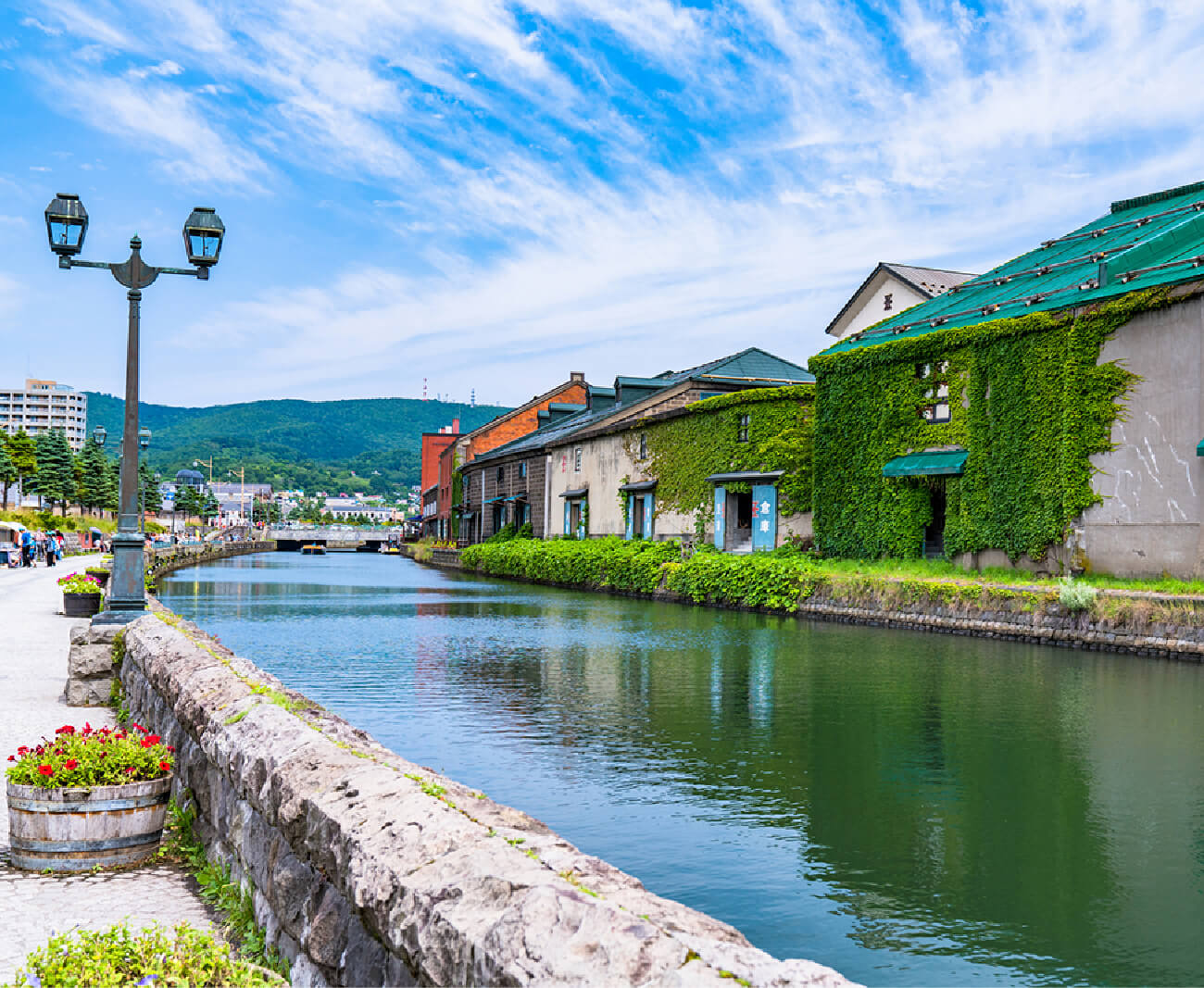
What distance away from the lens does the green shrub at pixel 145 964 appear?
3.44 m

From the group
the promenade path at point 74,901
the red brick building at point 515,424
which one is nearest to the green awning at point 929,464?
the promenade path at point 74,901

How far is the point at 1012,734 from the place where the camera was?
455 inches

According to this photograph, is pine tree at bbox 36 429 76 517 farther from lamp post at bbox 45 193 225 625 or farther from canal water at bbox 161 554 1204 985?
lamp post at bbox 45 193 225 625

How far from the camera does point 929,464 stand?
1156 inches

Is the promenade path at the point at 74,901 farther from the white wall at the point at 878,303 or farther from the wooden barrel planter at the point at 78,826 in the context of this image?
the white wall at the point at 878,303

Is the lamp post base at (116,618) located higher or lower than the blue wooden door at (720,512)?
lower

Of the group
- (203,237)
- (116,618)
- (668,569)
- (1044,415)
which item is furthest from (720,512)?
(116,618)

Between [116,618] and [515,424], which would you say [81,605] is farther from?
[515,424]

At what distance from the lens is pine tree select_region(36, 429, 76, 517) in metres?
93.5

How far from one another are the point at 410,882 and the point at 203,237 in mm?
12221

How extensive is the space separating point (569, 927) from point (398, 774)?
1.74m

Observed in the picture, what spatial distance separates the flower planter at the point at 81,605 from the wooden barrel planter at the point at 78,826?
52.9 feet

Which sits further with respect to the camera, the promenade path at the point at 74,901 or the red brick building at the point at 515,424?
the red brick building at the point at 515,424

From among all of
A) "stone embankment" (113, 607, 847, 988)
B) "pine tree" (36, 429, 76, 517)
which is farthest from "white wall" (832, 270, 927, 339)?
"pine tree" (36, 429, 76, 517)
